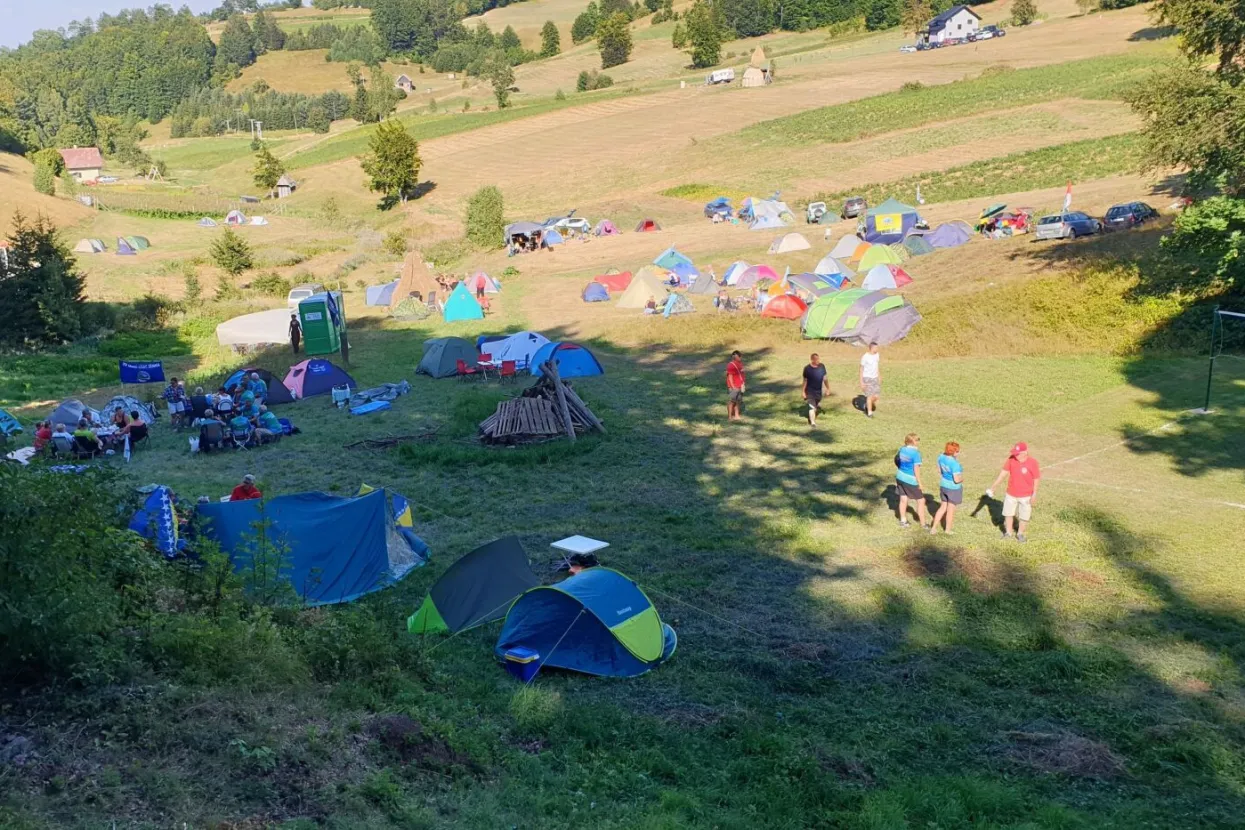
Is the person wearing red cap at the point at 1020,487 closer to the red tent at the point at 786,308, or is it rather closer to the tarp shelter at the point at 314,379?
the red tent at the point at 786,308

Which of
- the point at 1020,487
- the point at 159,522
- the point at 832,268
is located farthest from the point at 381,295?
the point at 1020,487

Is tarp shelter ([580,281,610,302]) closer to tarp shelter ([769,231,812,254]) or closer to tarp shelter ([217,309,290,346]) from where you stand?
tarp shelter ([769,231,812,254])

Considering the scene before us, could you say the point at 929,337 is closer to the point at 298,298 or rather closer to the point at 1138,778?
the point at 1138,778

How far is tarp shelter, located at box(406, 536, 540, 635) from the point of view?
10.4 meters

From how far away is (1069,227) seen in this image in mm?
30141

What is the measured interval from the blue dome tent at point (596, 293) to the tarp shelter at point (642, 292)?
1.20 metres

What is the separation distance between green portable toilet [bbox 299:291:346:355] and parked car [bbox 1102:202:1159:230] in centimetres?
2252

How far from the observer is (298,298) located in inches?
1364

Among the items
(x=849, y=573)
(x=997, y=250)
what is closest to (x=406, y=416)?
(x=849, y=573)

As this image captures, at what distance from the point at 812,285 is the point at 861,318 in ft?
15.2

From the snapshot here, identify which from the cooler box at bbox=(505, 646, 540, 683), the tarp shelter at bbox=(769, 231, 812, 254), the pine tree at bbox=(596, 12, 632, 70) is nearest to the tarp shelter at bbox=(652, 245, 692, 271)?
the tarp shelter at bbox=(769, 231, 812, 254)

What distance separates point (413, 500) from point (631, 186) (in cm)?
4504

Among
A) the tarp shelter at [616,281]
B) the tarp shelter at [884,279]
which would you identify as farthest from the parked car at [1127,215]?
the tarp shelter at [616,281]

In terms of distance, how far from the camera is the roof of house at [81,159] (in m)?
84.7
